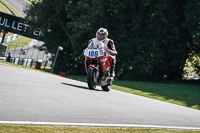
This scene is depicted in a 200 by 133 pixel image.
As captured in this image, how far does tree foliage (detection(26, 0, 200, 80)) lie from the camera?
28.5 m

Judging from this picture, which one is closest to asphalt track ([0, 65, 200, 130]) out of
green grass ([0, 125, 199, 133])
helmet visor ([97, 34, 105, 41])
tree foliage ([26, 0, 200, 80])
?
green grass ([0, 125, 199, 133])

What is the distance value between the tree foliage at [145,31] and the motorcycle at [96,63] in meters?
17.3

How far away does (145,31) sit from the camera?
31.0 meters

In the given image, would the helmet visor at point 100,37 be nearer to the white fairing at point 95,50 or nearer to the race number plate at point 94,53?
the white fairing at point 95,50

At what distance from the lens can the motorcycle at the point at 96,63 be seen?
1041 cm

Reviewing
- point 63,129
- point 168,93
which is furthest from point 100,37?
point 168,93

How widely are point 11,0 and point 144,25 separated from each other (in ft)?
150

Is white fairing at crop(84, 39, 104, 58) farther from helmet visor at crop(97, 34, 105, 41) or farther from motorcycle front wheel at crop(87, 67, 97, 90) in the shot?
motorcycle front wheel at crop(87, 67, 97, 90)

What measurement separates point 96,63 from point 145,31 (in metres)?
21.0

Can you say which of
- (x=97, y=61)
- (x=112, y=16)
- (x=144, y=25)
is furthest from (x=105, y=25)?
(x=97, y=61)

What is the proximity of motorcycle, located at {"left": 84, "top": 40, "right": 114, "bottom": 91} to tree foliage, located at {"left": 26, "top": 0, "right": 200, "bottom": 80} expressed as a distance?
56.9 feet

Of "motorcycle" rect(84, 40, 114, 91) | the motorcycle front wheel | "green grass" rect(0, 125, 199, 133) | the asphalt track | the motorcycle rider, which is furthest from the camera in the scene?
the motorcycle rider

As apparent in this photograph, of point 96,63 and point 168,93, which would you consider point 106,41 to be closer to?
point 96,63

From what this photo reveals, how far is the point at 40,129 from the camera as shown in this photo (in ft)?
14.9
